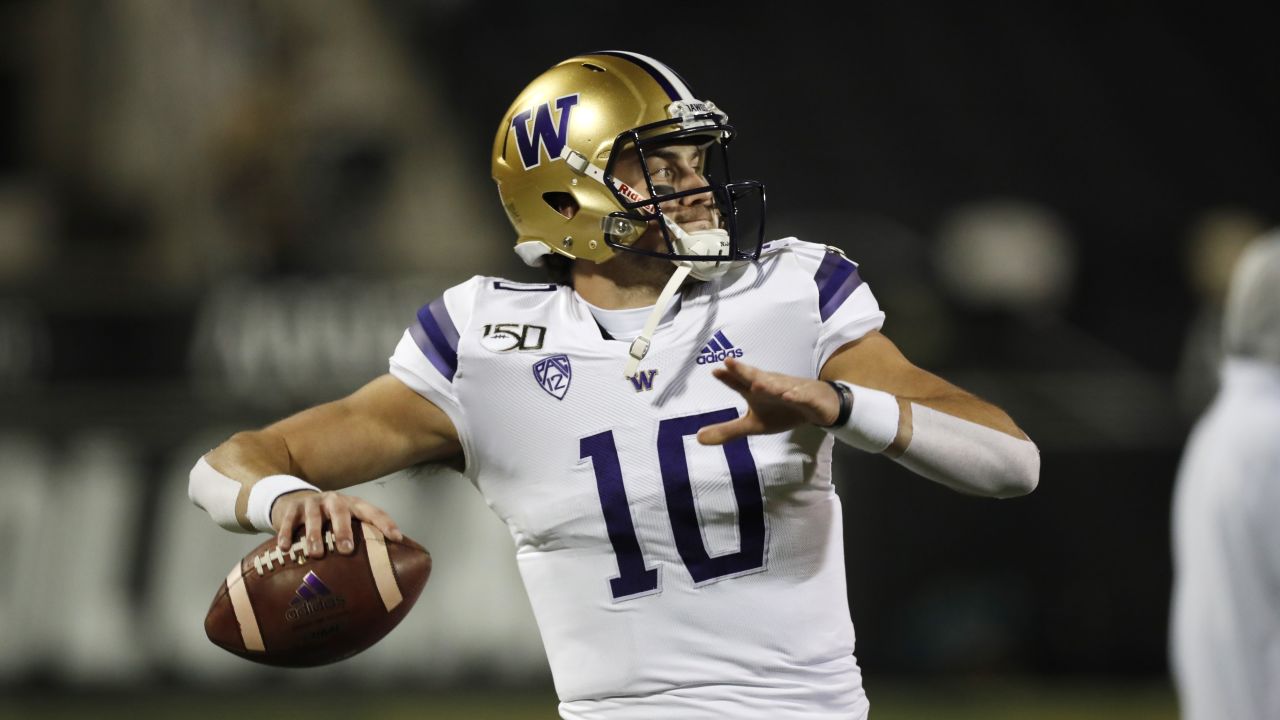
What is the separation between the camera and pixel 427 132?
29.6 feet

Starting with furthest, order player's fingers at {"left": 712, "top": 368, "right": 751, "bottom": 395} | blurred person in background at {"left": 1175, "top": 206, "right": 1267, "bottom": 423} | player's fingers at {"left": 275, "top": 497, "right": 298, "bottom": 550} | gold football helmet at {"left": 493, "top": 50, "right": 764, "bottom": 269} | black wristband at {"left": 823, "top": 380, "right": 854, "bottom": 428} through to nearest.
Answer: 1. blurred person in background at {"left": 1175, "top": 206, "right": 1267, "bottom": 423}
2. gold football helmet at {"left": 493, "top": 50, "right": 764, "bottom": 269}
3. player's fingers at {"left": 275, "top": 497, "right": 298, "bottom": 550}
4. black wristband at {"left": 823, "top": 380, "right": 854, "bottom": 428}
5. player's fingers at {"left": 712, "top": 368, "right": 751, "bottom": 395}

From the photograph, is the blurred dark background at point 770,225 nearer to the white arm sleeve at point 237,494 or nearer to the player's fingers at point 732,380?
the white arm sleeve at point 237,494

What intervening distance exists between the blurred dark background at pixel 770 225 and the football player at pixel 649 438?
137 inches

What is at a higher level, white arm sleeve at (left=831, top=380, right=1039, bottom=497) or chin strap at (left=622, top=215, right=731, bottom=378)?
chin strap at (left=622, top=215, right=731, bottom=378)

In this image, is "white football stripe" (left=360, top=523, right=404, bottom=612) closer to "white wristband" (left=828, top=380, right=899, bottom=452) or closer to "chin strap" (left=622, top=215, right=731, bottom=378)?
"chin strap" (left=622, top=215, right=731, bottom=378)

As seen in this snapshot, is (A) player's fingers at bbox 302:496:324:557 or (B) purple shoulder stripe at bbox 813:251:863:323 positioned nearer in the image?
(A) player's fingers at bbox 302:496:324:557

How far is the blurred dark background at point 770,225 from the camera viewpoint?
600 centimetres

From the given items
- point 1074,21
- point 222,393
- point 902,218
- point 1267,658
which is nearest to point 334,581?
point 1267,658

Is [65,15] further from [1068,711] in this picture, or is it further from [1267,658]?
[1267,658]

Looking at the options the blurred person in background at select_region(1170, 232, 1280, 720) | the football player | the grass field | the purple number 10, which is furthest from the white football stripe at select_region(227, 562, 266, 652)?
A: the grass field

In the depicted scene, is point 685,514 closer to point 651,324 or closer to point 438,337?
point 651,324

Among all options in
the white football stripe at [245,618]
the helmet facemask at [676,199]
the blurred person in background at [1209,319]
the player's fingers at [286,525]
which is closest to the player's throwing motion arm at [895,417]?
the helmet facemask at [676,199]

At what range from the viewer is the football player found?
234cm

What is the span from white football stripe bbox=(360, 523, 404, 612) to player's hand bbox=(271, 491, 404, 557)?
3 cm
